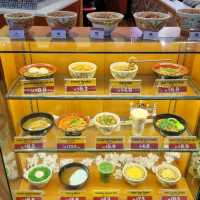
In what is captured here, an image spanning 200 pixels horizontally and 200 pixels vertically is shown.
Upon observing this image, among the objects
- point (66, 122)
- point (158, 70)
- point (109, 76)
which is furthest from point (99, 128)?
point (158, 70)

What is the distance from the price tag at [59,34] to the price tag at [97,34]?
0.14m

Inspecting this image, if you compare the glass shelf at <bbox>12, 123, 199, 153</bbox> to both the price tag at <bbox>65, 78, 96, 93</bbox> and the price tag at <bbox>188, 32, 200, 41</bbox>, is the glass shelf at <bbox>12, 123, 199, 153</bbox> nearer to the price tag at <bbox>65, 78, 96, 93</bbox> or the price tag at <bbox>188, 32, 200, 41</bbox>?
the price tag at <bbox>65, 78, 96, 93</bbox>

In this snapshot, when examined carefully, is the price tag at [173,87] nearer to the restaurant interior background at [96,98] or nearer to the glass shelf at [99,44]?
the restaurant interior background at [96,98]

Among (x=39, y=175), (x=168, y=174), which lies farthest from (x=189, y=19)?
(x=39, y=175)

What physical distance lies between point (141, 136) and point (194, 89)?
396mm

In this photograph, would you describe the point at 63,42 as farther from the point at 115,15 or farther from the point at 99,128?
the point at 99,128

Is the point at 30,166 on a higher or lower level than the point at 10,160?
lower

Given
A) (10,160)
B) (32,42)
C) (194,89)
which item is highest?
(32,42)

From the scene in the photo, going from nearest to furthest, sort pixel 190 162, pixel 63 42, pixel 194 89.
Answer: pixel 63 42, pixel 194 89, pixel 190 162

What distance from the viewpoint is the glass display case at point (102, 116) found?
126cm

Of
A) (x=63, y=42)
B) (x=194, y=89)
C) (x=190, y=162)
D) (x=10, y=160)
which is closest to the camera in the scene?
(x=63, y=42)

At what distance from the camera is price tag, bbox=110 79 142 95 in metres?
1.25

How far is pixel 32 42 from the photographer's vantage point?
1233mm

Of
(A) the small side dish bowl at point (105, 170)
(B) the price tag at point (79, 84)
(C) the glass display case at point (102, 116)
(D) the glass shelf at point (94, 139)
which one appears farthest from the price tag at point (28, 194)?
(B) the price tag at point (79, 84)
